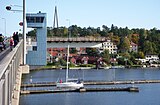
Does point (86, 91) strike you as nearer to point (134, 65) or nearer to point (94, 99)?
point (94, 99)

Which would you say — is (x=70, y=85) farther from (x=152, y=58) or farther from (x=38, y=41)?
(x=152, y=58)

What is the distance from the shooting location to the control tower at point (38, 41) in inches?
1551

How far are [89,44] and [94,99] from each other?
6.35m

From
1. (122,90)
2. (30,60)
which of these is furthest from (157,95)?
(30,60)

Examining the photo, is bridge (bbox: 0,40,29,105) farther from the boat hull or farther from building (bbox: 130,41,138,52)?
building (bbox: 130,41,138,52)

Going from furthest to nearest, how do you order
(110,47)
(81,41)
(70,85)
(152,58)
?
(110,47) → (152,58) → (70,85) → (81,41)

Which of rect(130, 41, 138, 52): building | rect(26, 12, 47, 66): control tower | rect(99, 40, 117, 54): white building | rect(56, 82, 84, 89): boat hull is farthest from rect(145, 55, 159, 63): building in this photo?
rect(26, 12, 47, 66): control tower

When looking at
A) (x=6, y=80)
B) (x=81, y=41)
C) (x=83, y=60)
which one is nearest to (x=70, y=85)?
(x=81, y=41)

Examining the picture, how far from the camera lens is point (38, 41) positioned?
1647 inches

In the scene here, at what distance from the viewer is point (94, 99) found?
107ft

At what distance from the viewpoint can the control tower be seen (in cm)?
3941

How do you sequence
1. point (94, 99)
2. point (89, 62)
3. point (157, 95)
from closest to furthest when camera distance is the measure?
point (94, 99) < point (157, 95) < point (89, 62)

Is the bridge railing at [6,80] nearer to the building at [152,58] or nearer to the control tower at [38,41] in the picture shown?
the control tower at [38,41]

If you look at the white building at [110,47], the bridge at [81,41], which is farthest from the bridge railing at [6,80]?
the white building at [110,47]
